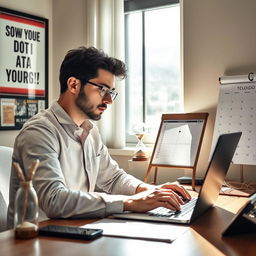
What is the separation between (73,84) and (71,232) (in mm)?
847

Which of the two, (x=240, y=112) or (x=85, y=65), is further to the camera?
(x=240, y=112)

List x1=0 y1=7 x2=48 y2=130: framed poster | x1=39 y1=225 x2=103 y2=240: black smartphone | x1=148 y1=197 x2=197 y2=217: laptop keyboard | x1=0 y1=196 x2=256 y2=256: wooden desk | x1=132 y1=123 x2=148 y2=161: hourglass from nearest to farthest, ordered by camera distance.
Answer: x1=0 y1=196 x2=256 y2=256: wooden desk, x1=39 y1=225 x2=103 y2=240: black smartphone, x1=148 y1=197 x2=197 y2=217: laptop keyboard, x1=132 y1=123 x2=148 y2=161: hourglass, x1=0 y1=7 x2=48 y2=130: framed poster

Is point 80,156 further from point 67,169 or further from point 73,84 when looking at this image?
point 73,84

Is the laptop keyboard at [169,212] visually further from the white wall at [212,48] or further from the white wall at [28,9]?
the white wall at [28,9]

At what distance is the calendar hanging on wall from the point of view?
2262 mm

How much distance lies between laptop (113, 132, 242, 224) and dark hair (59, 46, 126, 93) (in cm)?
67

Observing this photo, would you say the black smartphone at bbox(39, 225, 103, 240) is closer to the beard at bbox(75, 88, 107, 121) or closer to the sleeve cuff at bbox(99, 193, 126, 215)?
the sleeve cuff at bbox(99, 193, 126, 215)

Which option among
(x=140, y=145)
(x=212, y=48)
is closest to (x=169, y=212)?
(x=140, y=145)

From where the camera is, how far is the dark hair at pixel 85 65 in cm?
192

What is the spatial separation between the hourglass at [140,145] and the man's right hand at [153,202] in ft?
3.40

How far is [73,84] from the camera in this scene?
6.29 ft

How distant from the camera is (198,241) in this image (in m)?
1.20

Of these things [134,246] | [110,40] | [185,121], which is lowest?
[134,246]

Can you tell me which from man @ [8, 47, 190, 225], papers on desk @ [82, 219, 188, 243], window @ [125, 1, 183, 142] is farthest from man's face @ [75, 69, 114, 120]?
window @ [125, 1, 183, 142]
